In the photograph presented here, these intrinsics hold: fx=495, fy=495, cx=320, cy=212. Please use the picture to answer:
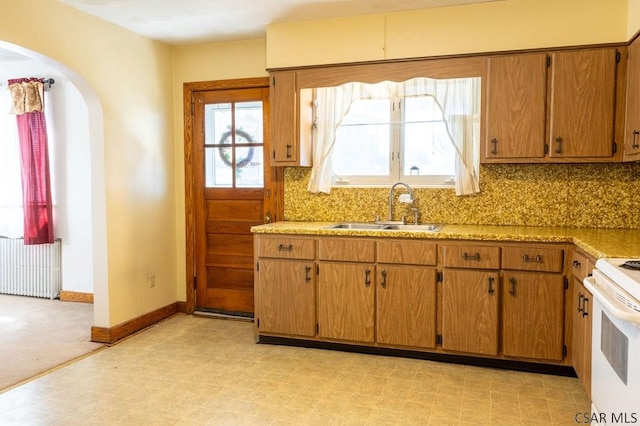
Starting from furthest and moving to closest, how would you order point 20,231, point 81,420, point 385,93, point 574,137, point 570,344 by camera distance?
point 20,231 → point 385,93 → point 574,137 → point 570,344 → point 81,420

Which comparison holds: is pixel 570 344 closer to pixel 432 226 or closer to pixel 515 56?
pixel 432 226

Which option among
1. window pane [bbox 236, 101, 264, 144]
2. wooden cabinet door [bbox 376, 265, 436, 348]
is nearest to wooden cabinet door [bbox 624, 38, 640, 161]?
wooden cabinet door [bbox 376, 265, 436, 348]

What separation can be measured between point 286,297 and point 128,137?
1.83 m

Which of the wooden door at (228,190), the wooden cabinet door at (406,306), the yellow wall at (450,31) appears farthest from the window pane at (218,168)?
the wooden cabinet door at (406,306)

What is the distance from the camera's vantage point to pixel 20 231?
5.27 metres

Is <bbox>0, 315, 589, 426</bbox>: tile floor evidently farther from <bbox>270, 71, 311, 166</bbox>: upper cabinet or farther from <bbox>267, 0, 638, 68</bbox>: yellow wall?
<bbox>267, 0, 638, 68</bbox>: yellow wall

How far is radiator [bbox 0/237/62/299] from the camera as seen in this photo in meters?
5.21

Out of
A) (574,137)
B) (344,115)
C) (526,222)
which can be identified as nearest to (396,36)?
(344,115)

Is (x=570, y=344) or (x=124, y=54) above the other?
(x=124, y=54)

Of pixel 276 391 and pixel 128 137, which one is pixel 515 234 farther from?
pixel 128 137

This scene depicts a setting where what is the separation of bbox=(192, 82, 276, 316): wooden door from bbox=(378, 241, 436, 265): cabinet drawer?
4.16ft

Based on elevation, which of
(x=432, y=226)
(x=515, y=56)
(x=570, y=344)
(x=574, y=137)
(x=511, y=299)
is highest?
(x=515, y=56)

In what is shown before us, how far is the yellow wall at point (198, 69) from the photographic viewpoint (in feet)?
14.2

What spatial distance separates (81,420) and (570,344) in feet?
9.45
